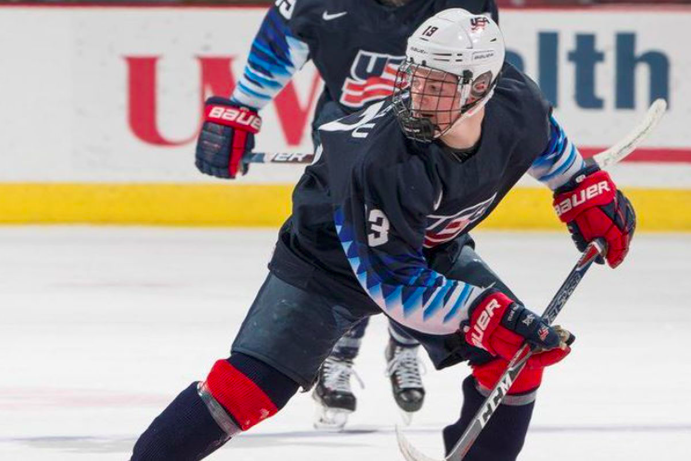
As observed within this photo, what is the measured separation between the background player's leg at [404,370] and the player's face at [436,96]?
1139mm

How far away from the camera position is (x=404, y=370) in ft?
12.8

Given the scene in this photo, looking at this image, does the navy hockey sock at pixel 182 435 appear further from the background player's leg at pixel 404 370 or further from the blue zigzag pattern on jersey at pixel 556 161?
the background player's leg at pixel 404 370

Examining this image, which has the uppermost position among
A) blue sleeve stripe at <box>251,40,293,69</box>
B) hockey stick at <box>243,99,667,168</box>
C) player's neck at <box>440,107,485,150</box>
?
player's neck at <box>440,107,485,150</box>

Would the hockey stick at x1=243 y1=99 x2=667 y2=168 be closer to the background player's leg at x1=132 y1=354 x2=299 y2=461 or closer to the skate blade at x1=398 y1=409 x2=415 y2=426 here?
the skate blade at x1=398 y1=409 x2=415 y2=426

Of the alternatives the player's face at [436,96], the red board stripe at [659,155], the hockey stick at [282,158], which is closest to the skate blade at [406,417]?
the hockey stick at [282,158]

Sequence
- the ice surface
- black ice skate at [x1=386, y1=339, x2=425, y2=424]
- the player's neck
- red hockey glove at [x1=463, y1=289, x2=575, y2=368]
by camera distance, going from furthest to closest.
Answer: black ice skate at [x1=386, y1=339, x2=425, y2=424] → the ice surface → the player's neck → red hockey glove at [x1=463, y1=289, x2=575, y2=368]

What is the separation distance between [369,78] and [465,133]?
3.36 ft

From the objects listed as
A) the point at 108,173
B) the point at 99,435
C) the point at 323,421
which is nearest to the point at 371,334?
the point at 323,421

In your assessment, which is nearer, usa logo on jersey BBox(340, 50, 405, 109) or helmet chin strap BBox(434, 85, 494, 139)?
helmet chin strap BBox(434, 85, 494, 139)

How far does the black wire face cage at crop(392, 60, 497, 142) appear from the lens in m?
2.66

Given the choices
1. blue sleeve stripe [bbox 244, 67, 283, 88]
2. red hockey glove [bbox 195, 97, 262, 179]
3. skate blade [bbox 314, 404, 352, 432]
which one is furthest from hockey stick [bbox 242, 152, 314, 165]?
skate blade [bbox 314, 404, 352, 432]

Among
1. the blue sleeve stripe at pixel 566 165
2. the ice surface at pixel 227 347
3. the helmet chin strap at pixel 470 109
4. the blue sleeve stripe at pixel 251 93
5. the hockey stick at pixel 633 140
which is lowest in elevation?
the ice surface at pixel 227 347

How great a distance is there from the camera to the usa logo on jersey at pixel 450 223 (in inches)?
111

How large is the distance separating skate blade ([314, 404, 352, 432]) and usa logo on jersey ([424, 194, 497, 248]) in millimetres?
900
